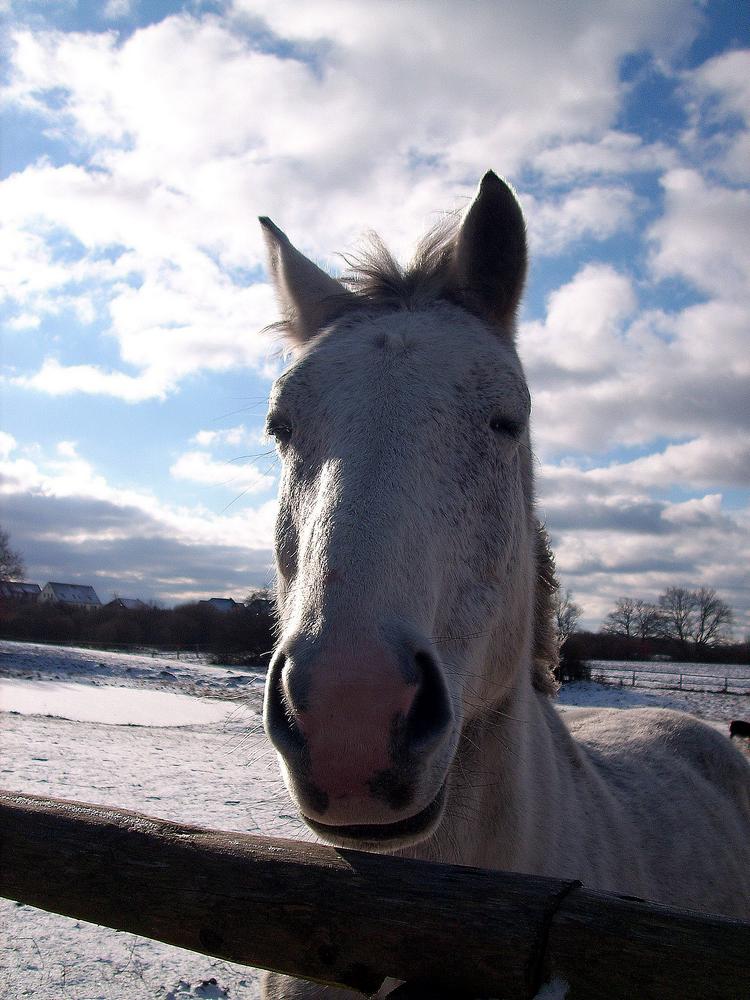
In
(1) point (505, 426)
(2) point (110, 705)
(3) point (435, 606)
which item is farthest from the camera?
(2) point (110, 705)

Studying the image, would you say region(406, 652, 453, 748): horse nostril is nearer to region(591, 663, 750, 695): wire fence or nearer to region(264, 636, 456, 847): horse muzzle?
region(264, 636, 456, 847): horse muzzle

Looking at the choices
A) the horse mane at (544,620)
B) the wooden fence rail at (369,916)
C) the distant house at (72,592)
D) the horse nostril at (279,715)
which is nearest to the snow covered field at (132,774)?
the wooden fence rail at (369,916)

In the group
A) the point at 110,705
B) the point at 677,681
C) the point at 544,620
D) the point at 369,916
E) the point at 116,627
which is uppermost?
the point at 544,620

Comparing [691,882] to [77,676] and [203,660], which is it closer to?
[77,676]

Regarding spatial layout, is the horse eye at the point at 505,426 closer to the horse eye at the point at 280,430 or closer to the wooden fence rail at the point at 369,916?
the horse eye at the point at 280,430

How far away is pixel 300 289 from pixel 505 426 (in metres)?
1.39

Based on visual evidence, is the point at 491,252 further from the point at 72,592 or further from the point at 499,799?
the point at 72,592

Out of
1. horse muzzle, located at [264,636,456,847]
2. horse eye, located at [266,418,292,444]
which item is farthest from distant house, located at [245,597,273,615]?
horse muzzle, located at [264,636,456,847]

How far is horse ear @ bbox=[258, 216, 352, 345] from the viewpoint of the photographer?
9.70ft

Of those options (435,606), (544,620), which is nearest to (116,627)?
(544,620)

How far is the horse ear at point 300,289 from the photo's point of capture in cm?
296

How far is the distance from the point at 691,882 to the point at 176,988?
2954mm

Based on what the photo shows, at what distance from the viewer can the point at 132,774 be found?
27.6ft

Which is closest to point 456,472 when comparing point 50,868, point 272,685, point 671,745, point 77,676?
point 272,685
